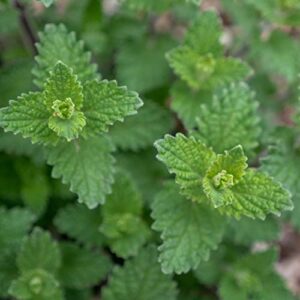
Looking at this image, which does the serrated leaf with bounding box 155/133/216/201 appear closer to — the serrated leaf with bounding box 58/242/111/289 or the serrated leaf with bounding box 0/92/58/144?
the serrated leaf with bounding box 0/92/58/144

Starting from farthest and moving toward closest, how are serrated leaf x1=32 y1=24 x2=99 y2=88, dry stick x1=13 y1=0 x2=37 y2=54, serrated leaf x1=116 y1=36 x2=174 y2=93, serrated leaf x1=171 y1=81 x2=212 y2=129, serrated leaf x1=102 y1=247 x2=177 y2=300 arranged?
serrated leaf x1=116 y1=36 x2=174 y2=93, dry stick x1=13 y1=0 x2=37 y2=54, serrated leaf x1=171 y1=81 x2=212 y2=129, serrated leaf x1=102 y1=247 x2=177 y2=300, serrated leaf x1=32 y1=24 x2=99 y2=88

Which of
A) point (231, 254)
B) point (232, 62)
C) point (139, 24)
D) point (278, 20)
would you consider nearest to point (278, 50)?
point (278, 20)

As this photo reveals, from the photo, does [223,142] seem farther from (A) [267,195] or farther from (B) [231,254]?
(B) [231,254]

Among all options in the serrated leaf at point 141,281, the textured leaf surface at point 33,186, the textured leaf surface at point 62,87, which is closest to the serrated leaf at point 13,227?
the textured leaf surface at point 33,186

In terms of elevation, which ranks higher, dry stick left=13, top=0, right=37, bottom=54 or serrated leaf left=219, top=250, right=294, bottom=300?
dry stick left=13, top=0, right=37, bottom=54

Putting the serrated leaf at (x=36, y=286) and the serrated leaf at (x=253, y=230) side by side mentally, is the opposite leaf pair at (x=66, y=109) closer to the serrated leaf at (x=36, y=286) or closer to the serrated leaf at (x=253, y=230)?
the serrated leaf at (x=36, y=286)

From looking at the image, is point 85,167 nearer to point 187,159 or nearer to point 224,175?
point 187,159

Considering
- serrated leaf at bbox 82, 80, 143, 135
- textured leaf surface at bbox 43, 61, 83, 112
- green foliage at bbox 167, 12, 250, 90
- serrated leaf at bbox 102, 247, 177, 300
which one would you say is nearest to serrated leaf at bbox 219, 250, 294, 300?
serrated leaf at bbox 102, 247, 177, 300
